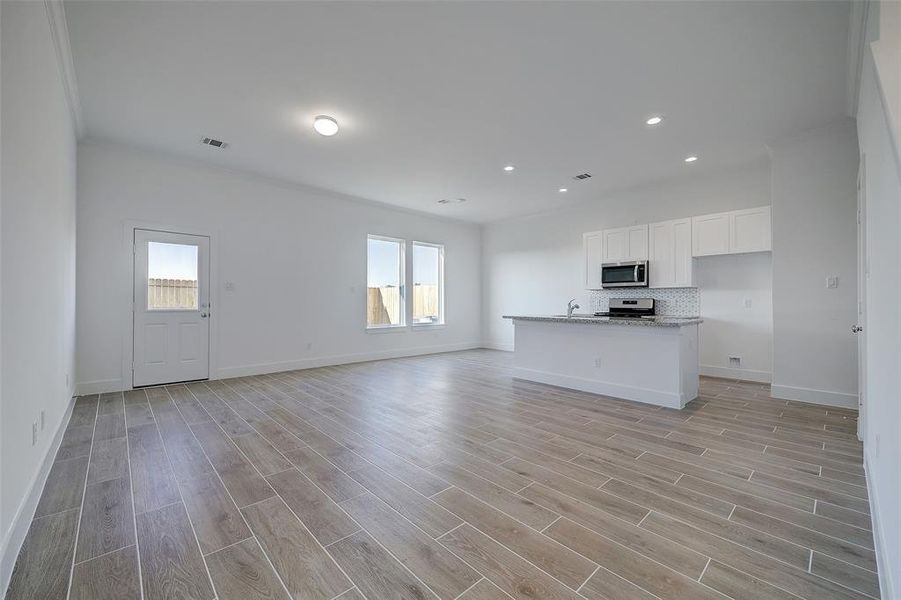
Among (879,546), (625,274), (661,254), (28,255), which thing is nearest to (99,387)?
(28,255)

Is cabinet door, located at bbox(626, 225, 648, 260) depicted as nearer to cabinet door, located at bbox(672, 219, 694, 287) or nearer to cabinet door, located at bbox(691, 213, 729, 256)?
cabinet door, located at bbox(672, 219, 694, 287)

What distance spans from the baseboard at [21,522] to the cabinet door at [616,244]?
22.0ft

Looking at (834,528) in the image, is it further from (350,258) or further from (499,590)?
(350,258)

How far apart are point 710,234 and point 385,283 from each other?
5366 mm

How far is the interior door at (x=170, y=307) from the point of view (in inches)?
184

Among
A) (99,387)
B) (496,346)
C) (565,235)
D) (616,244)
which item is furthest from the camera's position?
(496,346)

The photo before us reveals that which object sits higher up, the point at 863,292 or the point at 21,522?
the point at 863,292

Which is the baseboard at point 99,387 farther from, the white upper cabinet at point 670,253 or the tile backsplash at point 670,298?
the white upper cabinet at point 670,253

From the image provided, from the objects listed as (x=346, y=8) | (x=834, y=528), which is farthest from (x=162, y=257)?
(x=834, y=528)

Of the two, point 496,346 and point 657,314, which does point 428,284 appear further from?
point 657,314

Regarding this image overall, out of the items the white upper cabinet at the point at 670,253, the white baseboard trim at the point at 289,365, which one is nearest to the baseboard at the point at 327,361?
the white baseboard trim at the point at 289,365

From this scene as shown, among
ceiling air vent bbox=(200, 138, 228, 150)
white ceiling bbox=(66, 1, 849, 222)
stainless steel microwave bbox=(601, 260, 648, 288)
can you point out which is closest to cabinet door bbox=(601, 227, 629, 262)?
stainless steel microwave bbox=(601, 260, 648, 288)

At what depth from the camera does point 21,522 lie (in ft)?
5.92

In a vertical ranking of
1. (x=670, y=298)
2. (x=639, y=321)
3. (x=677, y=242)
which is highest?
(x=677, y=242)
